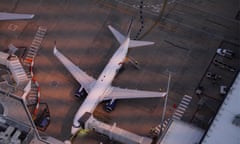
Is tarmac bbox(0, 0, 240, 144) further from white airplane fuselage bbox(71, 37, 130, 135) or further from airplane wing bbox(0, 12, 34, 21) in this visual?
white airplane fuselage bbox(71, 37, 130, 135)

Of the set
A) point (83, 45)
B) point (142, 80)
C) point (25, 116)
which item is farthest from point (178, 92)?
point (25, 116)

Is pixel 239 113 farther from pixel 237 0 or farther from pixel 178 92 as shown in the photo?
pixel 237 0

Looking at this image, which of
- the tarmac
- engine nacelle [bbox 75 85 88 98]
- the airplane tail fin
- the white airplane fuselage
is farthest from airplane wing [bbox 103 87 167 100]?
the airplane tail fin

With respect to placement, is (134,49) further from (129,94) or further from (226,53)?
(226,53)

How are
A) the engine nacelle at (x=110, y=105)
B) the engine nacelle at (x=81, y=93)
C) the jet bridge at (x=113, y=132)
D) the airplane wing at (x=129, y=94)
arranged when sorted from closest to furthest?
1. the jet bridge at (x=113, y=132)
2. the airplane wing at (x=129, y=94)
3. the engine nacelle at (x=110, y=105)
4. the engine nacelle at (x=81, y=93)

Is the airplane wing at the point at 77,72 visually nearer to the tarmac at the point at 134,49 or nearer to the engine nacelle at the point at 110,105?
the tarmac at the point at 134,49

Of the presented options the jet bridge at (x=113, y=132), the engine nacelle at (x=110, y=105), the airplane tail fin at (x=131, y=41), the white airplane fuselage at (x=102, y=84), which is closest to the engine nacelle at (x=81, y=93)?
the white airplane fuselage at (x=102, y=84)
